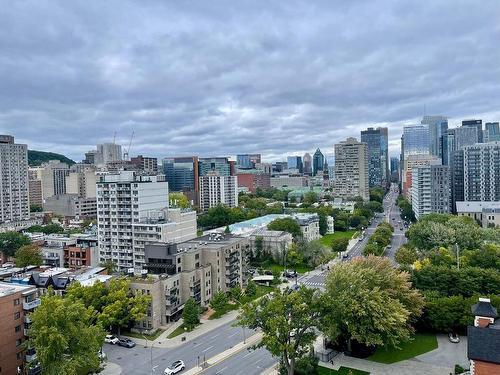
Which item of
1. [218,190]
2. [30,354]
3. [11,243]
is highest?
[218,190]

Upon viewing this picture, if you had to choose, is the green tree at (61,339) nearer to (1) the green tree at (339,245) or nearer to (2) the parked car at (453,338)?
(2) the parked car at (453,338)

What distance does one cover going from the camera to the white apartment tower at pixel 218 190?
19562 cm

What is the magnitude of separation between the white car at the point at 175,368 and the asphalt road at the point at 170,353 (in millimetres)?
965

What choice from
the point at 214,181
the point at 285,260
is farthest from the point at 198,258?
the point at 214,181

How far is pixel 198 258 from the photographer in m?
66.4

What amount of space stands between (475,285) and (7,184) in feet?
497

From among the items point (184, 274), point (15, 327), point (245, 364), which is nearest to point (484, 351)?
point (245, 364)

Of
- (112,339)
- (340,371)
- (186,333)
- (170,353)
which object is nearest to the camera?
(340,371)

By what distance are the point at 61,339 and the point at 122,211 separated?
164ft

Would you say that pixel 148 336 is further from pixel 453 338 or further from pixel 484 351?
pixel 484 351

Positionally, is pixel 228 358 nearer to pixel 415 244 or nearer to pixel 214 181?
pixel 415 244

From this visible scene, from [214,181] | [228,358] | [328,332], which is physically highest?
[214,181]

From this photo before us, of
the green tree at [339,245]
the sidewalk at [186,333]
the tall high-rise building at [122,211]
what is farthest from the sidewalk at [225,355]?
the green tree at [339,245]

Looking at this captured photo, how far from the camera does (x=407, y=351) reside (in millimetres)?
47562
